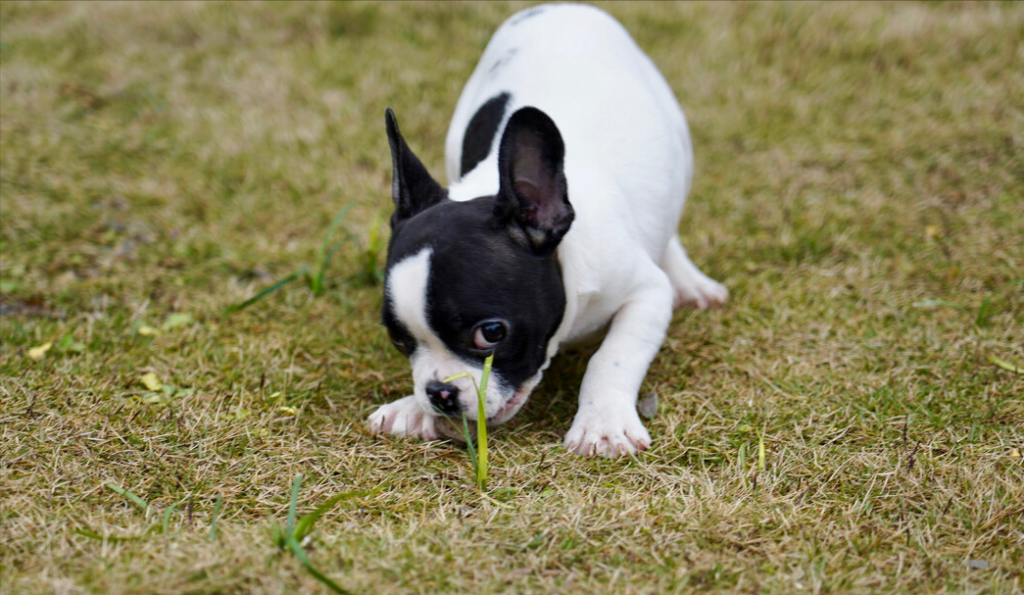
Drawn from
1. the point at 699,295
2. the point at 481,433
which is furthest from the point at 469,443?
the point at 699,295

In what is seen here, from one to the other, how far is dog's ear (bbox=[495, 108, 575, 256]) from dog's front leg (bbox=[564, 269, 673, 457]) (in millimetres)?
565

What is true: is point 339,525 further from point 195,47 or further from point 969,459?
point 195,47

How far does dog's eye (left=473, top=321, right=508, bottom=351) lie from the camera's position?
3.10m

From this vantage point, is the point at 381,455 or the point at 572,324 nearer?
the point at 381,455

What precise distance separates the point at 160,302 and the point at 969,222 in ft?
14.3

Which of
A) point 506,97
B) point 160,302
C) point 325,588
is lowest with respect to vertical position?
point 160,302

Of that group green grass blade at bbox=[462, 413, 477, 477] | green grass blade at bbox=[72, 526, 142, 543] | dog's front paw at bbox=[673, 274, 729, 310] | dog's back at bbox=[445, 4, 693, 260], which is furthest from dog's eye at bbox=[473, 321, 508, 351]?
dog's front paw at bbox=[673, 274, 729, 310]

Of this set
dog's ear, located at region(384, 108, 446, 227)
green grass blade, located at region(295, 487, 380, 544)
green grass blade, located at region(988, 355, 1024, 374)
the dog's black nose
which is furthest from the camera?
green grass blade, located at region(988, 355, 1024, 374)

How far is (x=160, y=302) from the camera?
457 centimetres

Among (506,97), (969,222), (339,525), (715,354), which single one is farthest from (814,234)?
(339,525)

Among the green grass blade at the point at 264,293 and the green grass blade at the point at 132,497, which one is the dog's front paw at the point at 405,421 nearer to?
the green grass blade at the point at 132,497

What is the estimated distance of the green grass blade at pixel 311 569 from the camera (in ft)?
7.85

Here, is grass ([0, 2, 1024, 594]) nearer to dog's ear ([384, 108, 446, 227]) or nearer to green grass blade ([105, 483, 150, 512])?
green grass blade ([105, 483, 150, 512])

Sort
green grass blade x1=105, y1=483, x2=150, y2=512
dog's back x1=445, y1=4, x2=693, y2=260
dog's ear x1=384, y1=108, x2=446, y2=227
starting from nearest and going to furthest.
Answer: green grass blade x1=105, y1=483, x2=150, y2=512 → dog's ear x1=384, y1=108, x2=446, y2=227 → dog's back x1=445, y1=4, x2=693, y2=260
